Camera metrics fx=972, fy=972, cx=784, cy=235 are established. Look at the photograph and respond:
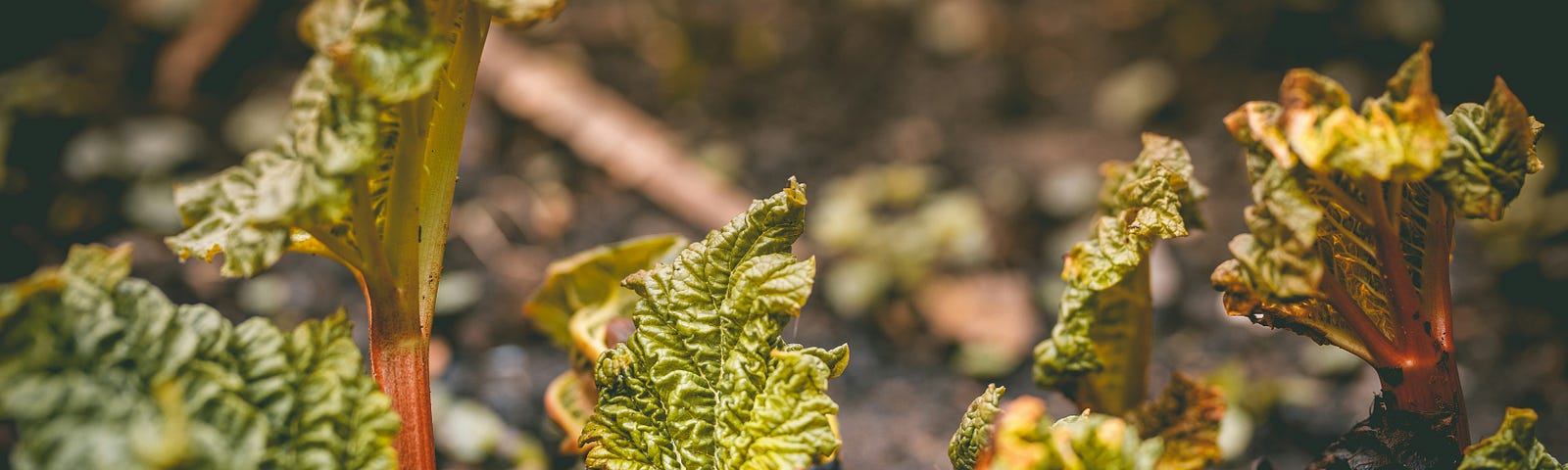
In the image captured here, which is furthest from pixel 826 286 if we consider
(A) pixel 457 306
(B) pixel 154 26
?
(B) pixel 154 26

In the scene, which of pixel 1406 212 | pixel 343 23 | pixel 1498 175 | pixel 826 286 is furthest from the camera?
pixel 826 286

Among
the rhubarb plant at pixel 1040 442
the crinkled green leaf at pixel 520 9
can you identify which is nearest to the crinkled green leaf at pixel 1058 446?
the rhubarb plant at pixel 1040 442

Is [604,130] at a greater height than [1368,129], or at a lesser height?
greater

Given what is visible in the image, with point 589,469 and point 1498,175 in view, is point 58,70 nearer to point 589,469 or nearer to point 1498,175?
point 589,469

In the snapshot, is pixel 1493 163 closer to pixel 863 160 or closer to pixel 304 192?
pixel 304 192

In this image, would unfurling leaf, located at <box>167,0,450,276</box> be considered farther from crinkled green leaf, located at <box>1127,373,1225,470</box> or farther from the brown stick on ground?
the brown stick on ground

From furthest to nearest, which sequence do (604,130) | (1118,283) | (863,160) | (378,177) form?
(863,160) < (604,130) < (1118,283) < (378,177)

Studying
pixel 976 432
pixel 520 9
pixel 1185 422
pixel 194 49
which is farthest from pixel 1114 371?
pixel 194 49
